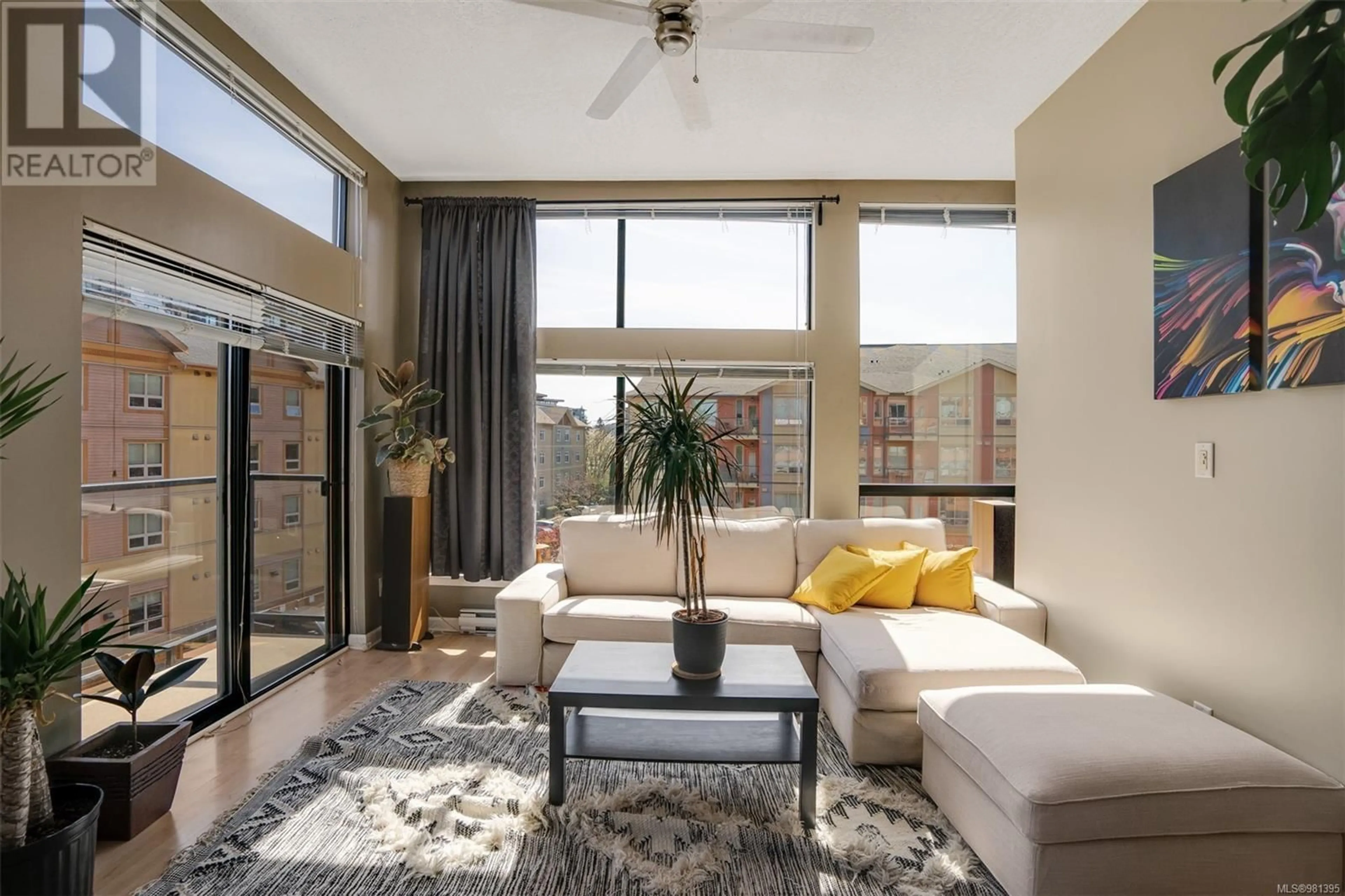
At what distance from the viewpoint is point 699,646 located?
245cm

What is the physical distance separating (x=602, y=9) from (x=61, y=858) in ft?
8.98

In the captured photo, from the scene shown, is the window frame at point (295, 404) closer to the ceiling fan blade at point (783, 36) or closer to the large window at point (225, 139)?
the large window at point (225, 139)

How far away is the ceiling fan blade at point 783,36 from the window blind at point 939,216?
2.30m

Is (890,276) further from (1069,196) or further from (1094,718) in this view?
(1094,718)

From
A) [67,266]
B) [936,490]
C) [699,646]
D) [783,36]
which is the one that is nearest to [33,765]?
[67,266]

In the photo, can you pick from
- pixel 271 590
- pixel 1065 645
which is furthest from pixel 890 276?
pixel 271 590

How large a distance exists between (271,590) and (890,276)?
401 centimetres

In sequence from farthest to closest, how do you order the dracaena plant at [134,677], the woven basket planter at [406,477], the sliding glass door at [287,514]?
the woven basket planter at [406,477] → the sliding glass door at [287,514] → the dracaena plant at [134,677]

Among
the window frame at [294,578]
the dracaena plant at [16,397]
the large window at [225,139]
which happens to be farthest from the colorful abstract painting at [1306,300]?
the window frame at [294,578]

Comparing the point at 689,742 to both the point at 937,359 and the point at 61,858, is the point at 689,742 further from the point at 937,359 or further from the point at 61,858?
the point at 937,359

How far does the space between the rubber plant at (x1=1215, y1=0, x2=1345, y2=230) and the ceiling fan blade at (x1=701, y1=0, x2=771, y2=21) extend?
136cm

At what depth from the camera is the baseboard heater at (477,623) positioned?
445 cm

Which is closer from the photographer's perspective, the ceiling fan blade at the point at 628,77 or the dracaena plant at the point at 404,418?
the ceiling fan blade at the point at 628,77

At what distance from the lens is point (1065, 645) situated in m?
3.11
